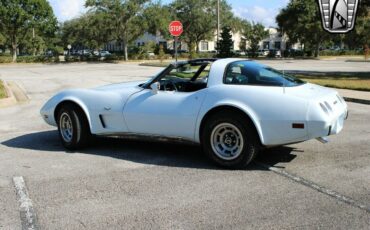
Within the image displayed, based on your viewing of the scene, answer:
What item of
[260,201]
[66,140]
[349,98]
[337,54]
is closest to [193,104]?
[260,201]

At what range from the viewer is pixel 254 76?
5.95m

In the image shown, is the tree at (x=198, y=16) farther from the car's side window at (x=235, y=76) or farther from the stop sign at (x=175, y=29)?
the car's side window at (x=235, y=76)

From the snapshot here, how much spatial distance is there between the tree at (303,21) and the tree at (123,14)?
744 inches

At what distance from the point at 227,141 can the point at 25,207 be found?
248 cm

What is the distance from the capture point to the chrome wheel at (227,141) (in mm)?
5727

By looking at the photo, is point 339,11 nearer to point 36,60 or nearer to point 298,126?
point 298,126

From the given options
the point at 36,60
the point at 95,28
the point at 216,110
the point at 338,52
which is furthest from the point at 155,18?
the point at 216,110

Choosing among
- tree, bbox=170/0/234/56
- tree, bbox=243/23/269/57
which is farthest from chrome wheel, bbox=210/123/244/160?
tree, bbox=170/0/234/56

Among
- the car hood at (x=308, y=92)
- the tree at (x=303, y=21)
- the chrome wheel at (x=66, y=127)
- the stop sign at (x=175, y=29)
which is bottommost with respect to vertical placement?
the chrome wheel at (x=66, y=127)

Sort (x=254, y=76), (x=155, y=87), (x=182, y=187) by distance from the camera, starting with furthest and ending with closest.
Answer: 1. (x=155, y=87)
2. (x=254, y=76)
3. (x=182, y=187)

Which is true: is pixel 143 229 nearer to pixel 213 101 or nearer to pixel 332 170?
pixel 213 101

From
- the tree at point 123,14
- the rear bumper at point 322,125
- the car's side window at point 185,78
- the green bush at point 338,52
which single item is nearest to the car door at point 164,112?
the car's side window at point 185,78

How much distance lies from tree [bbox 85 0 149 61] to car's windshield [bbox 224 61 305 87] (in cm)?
4854

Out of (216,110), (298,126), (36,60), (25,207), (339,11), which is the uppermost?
(339,11)
